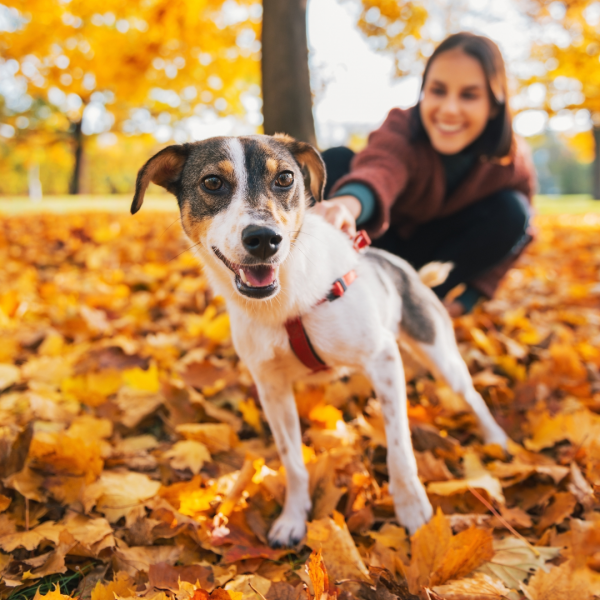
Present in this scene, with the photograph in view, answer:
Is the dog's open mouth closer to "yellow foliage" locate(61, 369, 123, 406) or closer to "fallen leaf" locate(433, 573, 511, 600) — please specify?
"fallen leaf" locate(433, 573, 511, 600)

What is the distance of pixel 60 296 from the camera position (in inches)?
165

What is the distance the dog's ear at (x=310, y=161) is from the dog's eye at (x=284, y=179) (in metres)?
0.20

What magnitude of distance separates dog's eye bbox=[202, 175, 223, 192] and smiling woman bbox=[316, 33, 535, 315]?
24.3 inches

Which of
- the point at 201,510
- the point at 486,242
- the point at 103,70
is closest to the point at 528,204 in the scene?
the point at 486,242

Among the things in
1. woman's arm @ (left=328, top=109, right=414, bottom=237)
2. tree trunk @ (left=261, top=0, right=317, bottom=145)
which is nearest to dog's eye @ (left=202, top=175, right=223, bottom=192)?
woman's arm @ (left=328, top=109, right=414, bottom=237)

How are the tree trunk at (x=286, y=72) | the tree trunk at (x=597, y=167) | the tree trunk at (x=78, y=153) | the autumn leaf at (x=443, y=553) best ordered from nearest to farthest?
the autumn leaf at (x=443, y=553)
the tree trunk at (x=286, y=72)
the tree trunk at (x=597, y=167)
the tree trunk at (x=78, y=153)

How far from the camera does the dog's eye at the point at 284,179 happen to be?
6.03 ft

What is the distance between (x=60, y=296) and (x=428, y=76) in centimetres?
340

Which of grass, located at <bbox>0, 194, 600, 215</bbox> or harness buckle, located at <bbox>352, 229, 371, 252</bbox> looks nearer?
harness buckle, located at <bbox>352, 229, 371, 252</bbox>

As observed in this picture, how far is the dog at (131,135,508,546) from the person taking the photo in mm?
1754

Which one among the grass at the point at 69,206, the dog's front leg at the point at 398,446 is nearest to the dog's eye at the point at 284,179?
the dog's front leg at the point at 398,446

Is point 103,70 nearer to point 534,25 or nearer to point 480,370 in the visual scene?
point 480,370

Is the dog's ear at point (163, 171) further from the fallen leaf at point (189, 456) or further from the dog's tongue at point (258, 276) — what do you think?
the fallen leaf at point (189, 456)

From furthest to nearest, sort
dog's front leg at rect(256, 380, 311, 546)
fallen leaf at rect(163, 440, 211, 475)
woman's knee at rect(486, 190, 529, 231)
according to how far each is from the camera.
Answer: woman's knee at rect(486, 190, 529, 231) → fallen leaf at rect(163, 440, 211, 475) → dog's front leg at rect(256, 380, 311, 546)
